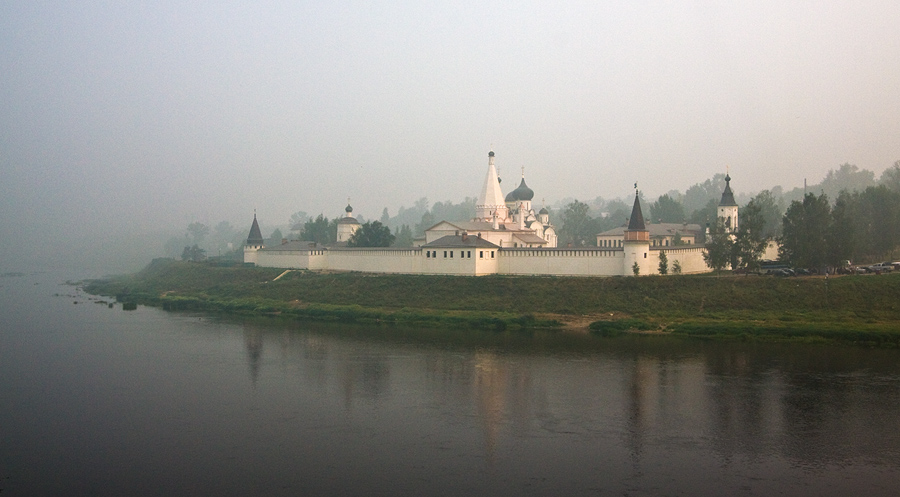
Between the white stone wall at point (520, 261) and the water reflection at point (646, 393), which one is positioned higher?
the white stone wall at point (520, 261)

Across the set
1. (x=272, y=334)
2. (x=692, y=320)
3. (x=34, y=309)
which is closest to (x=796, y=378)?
(x=692, y=320)

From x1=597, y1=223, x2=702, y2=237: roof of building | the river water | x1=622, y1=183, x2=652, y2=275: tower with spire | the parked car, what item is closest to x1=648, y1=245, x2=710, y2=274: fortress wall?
x1=622, y1=183, x2=652, y2=275: tower with spire

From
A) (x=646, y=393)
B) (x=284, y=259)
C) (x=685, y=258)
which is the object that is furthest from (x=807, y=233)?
(x=284, y=259)

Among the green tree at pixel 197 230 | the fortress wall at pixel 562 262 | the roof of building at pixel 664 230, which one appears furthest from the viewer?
the green tree at pixel 197 230

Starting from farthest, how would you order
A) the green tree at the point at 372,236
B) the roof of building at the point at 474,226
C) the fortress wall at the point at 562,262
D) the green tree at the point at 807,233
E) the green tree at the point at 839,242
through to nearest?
1. the green tree at the point at 372,236
2. the roof of building at the point at 474,226
3. the fortress wall at the point at 562,262
4. the green tree at the point at 807,233
5. the green tree at the point at 839,242

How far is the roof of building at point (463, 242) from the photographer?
32.3 metres

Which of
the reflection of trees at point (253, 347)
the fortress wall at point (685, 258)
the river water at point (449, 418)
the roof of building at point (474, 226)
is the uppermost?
the roof of building at point (474, 226)

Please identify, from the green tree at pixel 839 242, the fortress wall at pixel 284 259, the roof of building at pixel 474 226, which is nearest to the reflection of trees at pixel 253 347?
the roof of building at pixel 474 226

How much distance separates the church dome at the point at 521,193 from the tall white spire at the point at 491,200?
4871mm

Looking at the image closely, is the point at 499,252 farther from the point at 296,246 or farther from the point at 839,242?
the point at 296,246

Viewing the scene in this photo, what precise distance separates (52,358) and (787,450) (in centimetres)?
1865

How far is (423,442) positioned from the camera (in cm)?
1322

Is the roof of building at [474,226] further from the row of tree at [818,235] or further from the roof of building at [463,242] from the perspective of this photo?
the row of tree at [818,235]

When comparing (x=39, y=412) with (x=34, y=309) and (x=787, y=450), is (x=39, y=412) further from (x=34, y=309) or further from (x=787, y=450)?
(x=34, y=309)
